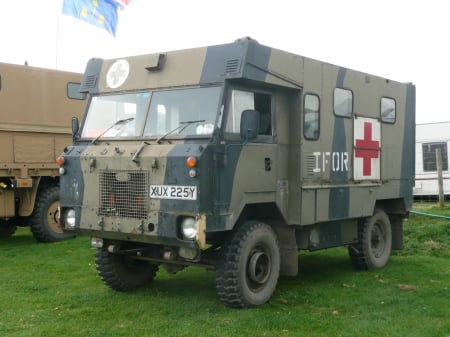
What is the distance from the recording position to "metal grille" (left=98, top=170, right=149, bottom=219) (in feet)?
21.7

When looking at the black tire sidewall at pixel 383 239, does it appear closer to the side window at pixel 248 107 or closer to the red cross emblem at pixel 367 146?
the red cross emblem at pixel 367 146

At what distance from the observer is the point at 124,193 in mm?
6730

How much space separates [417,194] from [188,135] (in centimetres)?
1536

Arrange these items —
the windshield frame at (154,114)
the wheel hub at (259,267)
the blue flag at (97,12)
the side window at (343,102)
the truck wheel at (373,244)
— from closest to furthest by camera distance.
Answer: the windshield frame at (154,114)
the wheel hub at (259,267)
the side window at (343,102)
the truck wheel at (373,244)
the blue flag at (97,12)

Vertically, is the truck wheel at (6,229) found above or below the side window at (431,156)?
below

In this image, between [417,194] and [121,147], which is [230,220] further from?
[417,194]

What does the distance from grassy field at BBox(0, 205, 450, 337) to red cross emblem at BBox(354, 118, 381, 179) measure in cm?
148

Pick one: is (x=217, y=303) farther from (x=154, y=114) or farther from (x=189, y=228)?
(x=154, y=114)

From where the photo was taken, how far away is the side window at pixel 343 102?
27.4 ft

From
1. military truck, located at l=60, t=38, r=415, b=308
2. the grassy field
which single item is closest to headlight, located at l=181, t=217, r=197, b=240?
military truck, located at l=60, t=38, r=415, b=308

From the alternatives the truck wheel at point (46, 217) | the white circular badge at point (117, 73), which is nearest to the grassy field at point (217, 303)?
the truck wheel at point (46, 217)

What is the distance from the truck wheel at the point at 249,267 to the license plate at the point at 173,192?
0.85 meters

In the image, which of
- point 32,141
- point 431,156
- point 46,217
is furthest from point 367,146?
point 431,156

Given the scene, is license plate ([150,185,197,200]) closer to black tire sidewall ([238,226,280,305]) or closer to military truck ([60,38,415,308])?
military truck ([60,38,415,308])
